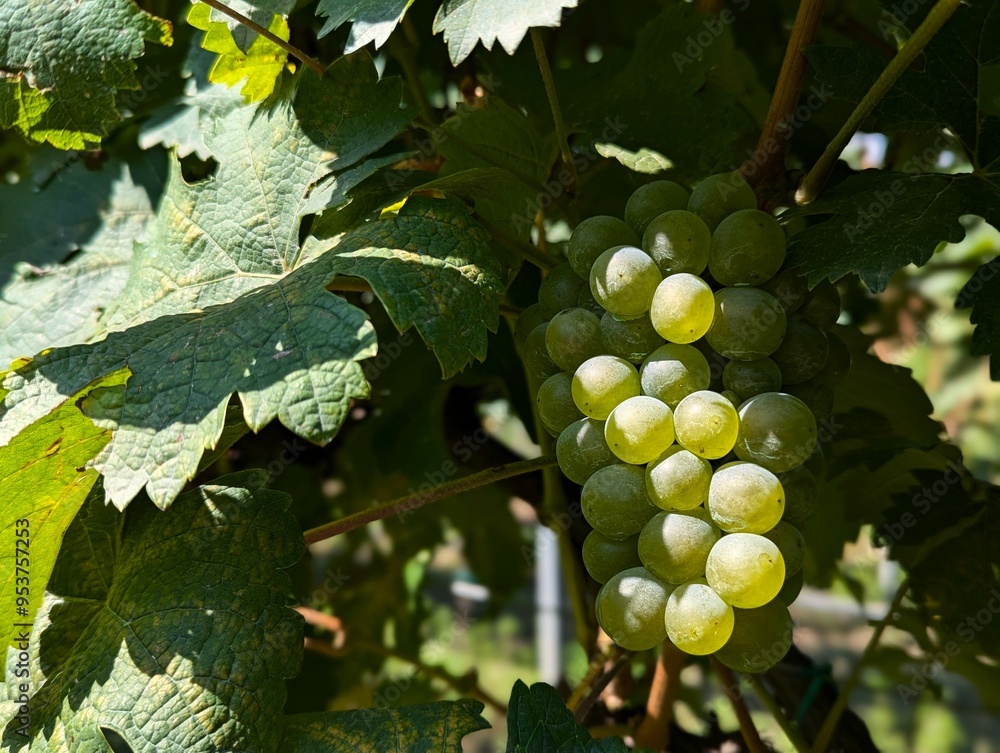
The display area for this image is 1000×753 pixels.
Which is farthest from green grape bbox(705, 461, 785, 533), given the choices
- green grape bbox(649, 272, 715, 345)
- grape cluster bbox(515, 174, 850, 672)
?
green grape bbox(649, 272, 715, 345)

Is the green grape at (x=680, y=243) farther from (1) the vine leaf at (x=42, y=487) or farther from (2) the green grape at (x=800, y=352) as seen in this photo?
(1) the vine leaf at (x=42, y=487)

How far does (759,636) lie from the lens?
67 centimetres

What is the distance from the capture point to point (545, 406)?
2.47ft

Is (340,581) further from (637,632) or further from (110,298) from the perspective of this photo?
(637,632)

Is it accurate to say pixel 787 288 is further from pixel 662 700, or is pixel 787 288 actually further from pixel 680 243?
pixel 662 700

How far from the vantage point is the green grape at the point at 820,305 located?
0.73m

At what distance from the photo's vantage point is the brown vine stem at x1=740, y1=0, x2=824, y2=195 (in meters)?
0.75

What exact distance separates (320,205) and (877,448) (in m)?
0.58

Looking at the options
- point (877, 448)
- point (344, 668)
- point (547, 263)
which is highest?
point (547, 263)

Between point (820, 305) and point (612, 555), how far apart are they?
0.83 feet

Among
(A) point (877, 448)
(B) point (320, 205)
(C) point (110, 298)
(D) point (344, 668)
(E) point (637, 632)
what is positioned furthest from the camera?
(D) point (344, 668)

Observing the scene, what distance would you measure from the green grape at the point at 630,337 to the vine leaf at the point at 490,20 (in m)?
0.22

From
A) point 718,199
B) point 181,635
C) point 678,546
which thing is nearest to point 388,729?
point 181,635

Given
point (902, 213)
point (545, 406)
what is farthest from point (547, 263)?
point (902, 213)
